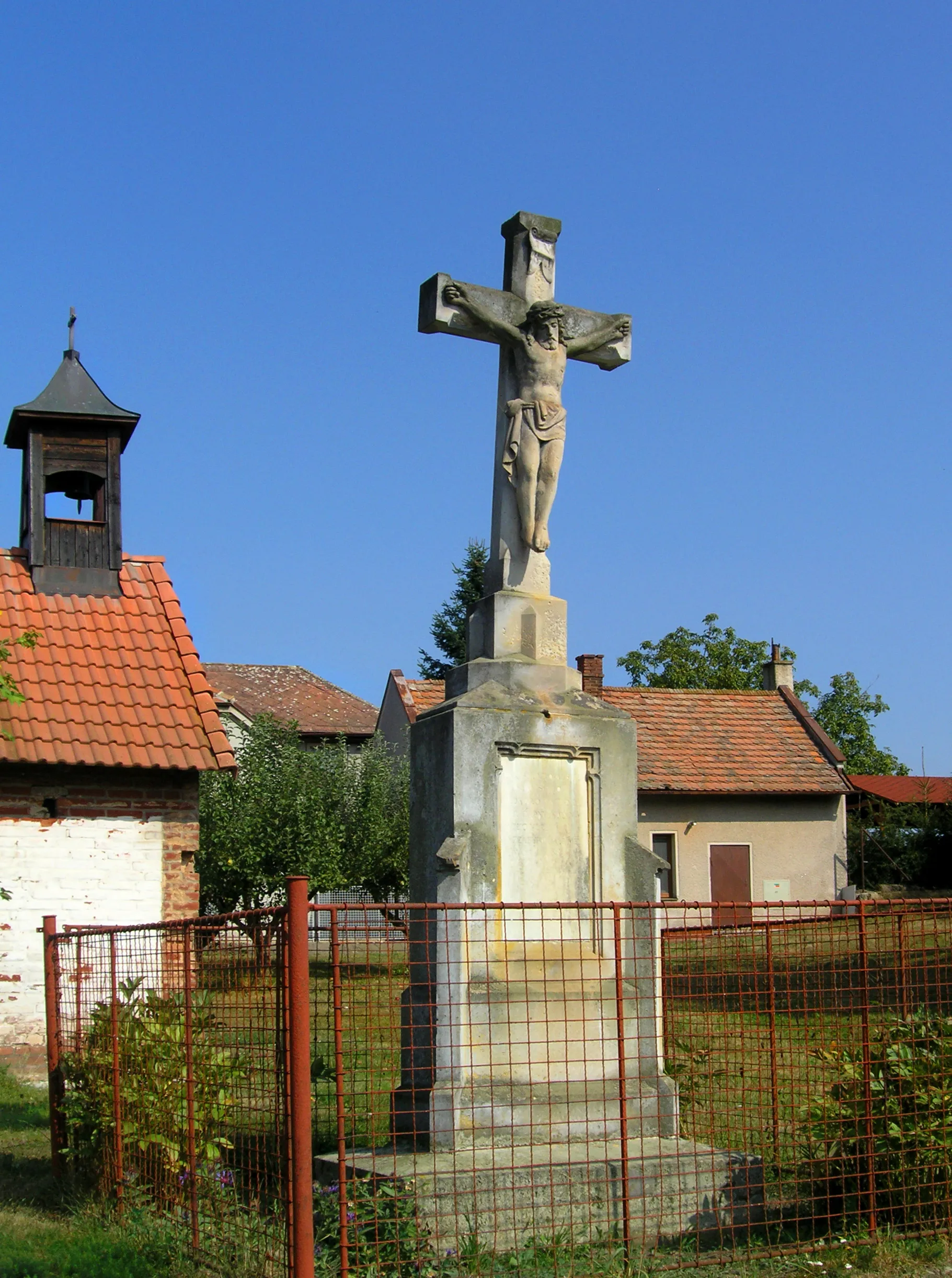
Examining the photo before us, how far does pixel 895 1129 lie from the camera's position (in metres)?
6.02

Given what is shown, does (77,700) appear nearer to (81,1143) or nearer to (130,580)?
(130,580)

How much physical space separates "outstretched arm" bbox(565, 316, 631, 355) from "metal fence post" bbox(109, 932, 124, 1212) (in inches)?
162

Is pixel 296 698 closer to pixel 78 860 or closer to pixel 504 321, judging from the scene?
pixel 78 860

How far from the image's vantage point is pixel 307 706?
40.2m

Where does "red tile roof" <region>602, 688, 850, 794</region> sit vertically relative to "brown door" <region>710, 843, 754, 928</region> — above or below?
above

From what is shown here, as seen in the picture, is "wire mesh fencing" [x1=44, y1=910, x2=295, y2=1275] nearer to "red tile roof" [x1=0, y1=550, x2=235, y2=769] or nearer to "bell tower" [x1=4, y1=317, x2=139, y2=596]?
"red tile roof" [x1=0, y1=550, x2=235, y2=769]

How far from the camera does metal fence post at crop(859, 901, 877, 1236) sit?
593 cm

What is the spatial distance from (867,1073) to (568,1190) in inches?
59.2

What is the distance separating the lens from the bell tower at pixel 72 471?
1567 cm

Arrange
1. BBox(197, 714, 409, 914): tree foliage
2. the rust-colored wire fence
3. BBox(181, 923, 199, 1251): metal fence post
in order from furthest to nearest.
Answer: BBox(197, 714, 409, 914): tree foliage < BBox(181, 923, 199, 1251): metal fence post < the rust-colored wire fence

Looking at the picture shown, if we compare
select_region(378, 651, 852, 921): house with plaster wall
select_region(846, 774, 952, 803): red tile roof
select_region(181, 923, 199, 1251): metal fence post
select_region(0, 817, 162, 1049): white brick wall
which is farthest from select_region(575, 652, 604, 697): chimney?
select_region(181, 923, 199, 1251): metal fence post

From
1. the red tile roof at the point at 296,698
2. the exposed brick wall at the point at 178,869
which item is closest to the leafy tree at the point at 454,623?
the red tile roof at the point at 296,698

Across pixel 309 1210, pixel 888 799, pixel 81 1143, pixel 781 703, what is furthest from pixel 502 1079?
pixel 888 799

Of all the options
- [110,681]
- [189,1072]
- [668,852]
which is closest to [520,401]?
[189,1072]
